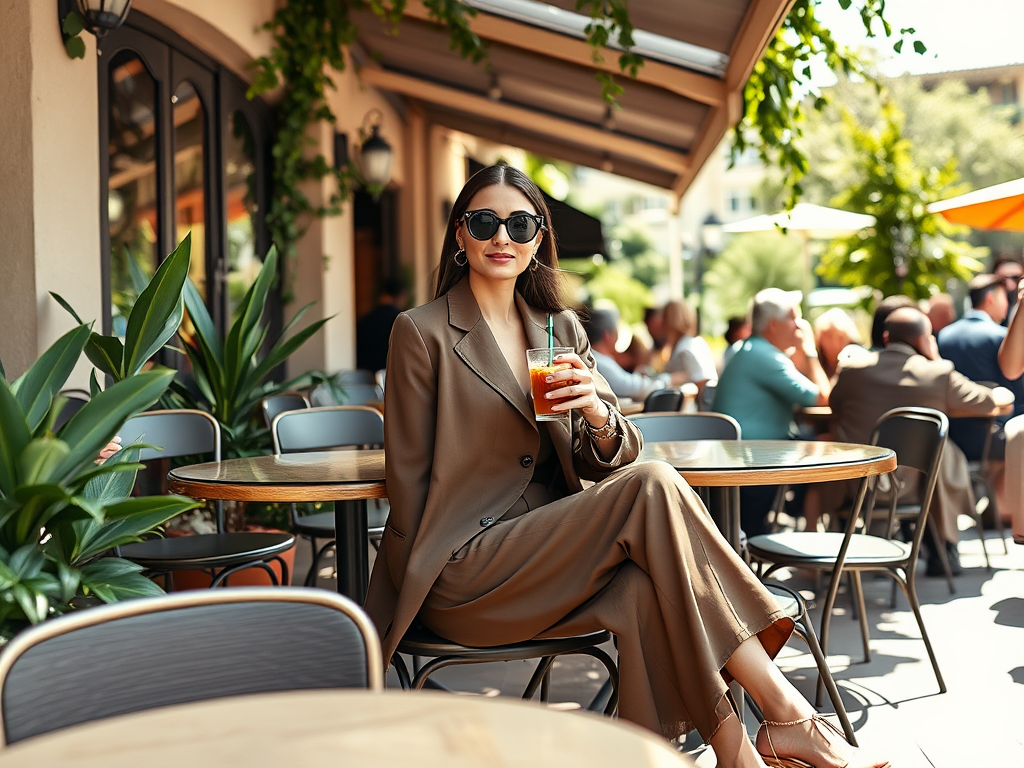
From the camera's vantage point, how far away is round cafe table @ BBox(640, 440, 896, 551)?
2.25 meters

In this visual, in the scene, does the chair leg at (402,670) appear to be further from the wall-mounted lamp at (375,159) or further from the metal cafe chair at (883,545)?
the wall-mounted lamp at (375,159)

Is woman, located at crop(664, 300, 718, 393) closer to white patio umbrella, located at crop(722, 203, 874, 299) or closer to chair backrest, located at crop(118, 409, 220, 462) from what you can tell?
white patio umbrella, located at crop(722, 203, 874, 299)

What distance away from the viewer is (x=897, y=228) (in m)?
8.80

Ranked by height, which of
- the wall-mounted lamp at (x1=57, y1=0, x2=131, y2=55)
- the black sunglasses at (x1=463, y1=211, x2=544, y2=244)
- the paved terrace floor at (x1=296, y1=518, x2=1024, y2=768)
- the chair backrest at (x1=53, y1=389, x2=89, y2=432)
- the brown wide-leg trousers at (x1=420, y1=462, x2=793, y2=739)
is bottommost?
the paved terrace floor at (x1=296, y1=518, x2=1024, y2=768)

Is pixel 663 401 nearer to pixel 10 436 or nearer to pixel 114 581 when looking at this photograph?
pixel 114 581

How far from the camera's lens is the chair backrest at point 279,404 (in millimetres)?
3992

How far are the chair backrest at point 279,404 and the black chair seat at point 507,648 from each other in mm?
1925

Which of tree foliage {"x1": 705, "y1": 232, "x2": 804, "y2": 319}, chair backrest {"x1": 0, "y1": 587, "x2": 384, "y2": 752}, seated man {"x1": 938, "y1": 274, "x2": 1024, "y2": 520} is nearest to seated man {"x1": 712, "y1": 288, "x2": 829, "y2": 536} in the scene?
seated man {"x1": 938, "y1": 274, "x2": 1024, "y2": 520}

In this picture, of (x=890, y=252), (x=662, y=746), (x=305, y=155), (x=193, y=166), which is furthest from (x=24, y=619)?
(x=890, y=252)

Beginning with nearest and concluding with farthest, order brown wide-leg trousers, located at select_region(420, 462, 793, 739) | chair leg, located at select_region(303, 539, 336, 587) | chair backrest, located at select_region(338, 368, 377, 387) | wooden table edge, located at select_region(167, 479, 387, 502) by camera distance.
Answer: brown wide-leg trousers, located at select_region(420, 462, 793, 739)
wooden table edge, located at select_region(167, 479, 387, 502)
chair leg, located at select_region(303, 539, 336, 587)
chair backrest, located at select_region(338, 368, 377, 387)

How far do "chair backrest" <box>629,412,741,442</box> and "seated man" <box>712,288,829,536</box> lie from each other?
101cm

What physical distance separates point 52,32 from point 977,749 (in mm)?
3756

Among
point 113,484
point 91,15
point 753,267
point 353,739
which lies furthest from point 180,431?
point 753,267

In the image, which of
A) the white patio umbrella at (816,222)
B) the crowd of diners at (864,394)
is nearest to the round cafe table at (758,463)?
the crowd of diners at (864,394)
